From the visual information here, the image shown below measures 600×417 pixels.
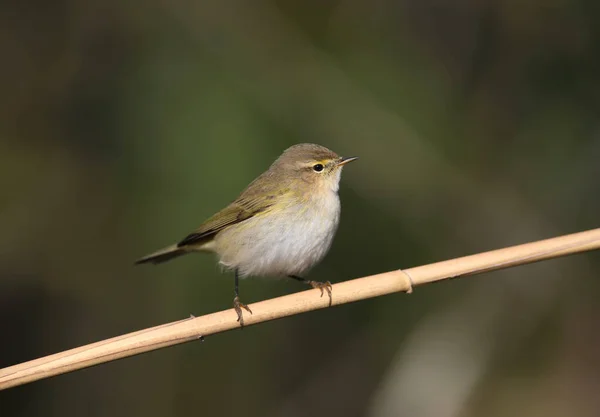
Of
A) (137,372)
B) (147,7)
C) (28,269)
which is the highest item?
(147,7)

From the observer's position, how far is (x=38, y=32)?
18.6ft

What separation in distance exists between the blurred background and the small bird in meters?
0.98

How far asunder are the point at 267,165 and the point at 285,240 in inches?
61.6

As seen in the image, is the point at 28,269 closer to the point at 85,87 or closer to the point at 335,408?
the point at 85,87

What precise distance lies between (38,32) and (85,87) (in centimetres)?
60

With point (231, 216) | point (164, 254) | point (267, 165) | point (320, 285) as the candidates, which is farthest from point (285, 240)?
point (267, 165)

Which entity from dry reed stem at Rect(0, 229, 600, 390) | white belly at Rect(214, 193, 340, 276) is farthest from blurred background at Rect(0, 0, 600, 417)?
dry reed stem at Rect(0, 229, 600, 390)

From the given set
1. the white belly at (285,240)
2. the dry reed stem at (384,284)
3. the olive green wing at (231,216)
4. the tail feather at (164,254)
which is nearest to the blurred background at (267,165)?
the tail feather at (164,254)

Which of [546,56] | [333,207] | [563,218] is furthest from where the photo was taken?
[546,56]

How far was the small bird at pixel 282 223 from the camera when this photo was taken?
368 cm

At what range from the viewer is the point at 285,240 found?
3678 millimetres

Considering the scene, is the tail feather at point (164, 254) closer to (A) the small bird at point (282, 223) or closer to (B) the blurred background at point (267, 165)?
(A) the small bird at point (282, 223)

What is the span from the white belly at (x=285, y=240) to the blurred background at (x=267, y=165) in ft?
4.01

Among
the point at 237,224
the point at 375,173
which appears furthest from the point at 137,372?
the point at 375,173
